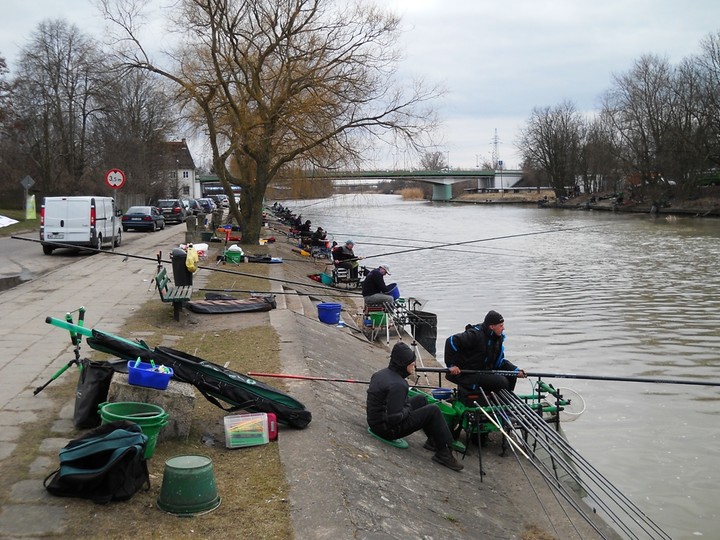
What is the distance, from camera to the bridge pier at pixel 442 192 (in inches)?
4691

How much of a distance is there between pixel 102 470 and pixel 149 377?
1364 mm

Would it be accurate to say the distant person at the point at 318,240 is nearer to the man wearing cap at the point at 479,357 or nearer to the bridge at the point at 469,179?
the man wearing cap at the point at 479,357

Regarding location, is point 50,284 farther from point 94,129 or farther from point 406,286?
point 94,129

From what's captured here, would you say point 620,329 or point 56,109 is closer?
point 620,329

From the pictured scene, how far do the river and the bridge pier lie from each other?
7544 cm

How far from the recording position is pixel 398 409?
7.73 m

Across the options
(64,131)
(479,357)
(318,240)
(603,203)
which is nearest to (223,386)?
(479,357)

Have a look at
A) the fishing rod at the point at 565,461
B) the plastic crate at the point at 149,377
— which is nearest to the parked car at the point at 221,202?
the fishing rod at the point at 565,461

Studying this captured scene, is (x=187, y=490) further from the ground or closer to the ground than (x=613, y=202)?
closer to the ground

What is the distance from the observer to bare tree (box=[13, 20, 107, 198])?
52312 millimetres

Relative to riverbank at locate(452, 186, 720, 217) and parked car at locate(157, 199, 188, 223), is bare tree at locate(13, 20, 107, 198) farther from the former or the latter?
riverbank at locate(452, 186, 720, 217)

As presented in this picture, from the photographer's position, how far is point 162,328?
12.0m

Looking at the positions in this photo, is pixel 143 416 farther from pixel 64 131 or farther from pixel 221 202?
pixel 221 202

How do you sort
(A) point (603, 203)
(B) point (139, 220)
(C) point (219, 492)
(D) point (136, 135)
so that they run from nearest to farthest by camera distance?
1. (C) point (219, 492)
2. (B) point (139, 220)
3. (D) point (136, 135)
4. (A) point (603, 203)
